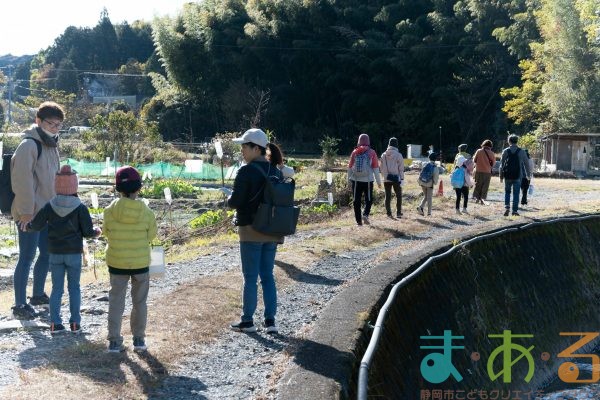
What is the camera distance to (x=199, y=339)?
6.50 metres

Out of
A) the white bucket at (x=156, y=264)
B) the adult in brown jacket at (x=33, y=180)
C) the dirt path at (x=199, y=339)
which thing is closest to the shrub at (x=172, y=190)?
the dirt path at (x=199, y=339)

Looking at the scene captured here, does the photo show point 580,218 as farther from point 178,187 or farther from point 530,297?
point 178,187

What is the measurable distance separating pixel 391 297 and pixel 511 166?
8.27 metres

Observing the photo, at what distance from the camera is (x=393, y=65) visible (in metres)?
51.9

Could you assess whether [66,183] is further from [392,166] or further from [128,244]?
[392,166]

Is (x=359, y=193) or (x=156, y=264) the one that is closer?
(x=156, y=264)

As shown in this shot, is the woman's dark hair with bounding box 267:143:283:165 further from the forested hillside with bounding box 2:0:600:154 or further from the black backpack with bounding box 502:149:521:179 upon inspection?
the forested hillside with bounding box 2:0:600:154

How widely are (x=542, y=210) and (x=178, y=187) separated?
42.8 feet

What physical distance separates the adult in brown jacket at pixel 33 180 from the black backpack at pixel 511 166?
9809 mm

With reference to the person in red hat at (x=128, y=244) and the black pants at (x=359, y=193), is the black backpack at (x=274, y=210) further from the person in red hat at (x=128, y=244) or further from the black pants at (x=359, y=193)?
the black pants at (x=359, y=193)

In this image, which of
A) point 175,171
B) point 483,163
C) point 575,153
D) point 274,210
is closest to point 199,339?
point 274,210

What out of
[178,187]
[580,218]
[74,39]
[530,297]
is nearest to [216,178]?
[178,187]

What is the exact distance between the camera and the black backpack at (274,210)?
6.56 meters

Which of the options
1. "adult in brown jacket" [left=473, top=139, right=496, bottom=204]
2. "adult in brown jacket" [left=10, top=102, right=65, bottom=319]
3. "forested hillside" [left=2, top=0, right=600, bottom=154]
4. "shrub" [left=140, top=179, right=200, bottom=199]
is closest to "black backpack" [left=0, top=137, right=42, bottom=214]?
"adult in brown jacket" [left=10, top=102, right=65, bottom=319]
